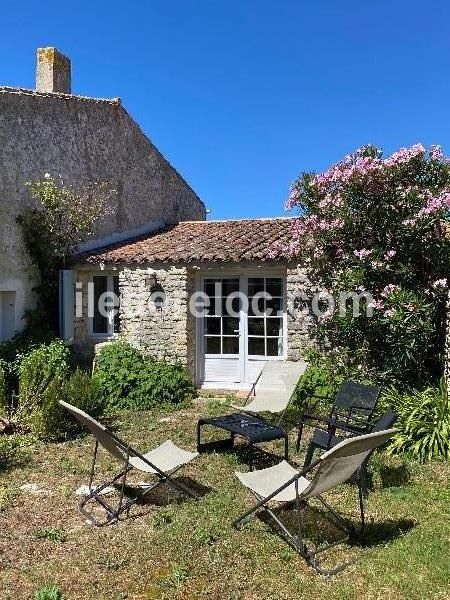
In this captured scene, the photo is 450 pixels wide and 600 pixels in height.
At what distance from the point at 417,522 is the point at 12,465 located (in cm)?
499

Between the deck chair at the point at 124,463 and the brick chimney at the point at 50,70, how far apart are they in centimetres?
1067

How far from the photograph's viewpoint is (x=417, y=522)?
5.26 m

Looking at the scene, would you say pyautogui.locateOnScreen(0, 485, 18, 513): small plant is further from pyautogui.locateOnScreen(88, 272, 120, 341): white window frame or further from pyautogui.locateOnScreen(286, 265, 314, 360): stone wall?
pyautogui.locateOnScreen(88, 272, 120, 341): white window frame

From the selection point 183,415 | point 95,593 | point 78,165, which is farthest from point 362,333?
point 78,165

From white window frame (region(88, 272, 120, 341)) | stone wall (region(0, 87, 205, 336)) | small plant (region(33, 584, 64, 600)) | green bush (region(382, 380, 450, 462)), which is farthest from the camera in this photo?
white window frame (region(88, 272, 120, 341))

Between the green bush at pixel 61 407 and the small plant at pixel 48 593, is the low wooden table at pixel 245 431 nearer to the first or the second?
the green bush at pixel 61 407

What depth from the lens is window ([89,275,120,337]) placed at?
12.6 meters

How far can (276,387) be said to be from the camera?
8.60 metres

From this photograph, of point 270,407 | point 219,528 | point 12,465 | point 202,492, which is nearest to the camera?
point 219,528

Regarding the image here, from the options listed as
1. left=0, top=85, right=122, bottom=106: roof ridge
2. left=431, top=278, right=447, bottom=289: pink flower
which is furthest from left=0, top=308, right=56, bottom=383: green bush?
left=431, top=278, right=447, bottom=289: pink flower

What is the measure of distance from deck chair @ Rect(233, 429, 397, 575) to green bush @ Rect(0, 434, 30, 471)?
352 cm

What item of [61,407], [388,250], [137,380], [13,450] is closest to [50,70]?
[137,380]

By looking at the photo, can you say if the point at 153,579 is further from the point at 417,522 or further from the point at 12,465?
the point at 12,465

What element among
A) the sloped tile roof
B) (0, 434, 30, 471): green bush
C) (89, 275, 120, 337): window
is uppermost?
the sloped tile roof
